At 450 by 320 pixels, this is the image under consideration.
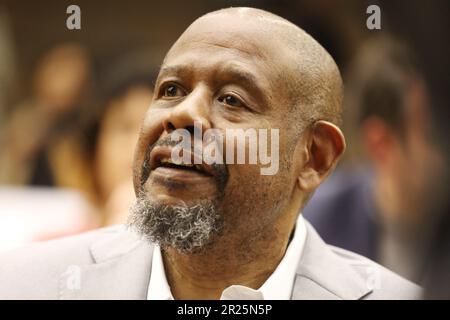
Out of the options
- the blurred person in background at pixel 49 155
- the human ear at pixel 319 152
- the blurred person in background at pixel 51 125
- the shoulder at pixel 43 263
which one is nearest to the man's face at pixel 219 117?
the human ear at pixel 319 152

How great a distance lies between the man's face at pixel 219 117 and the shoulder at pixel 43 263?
0.37 m

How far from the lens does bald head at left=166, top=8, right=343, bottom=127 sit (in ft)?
8.54

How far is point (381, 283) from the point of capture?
274 cm

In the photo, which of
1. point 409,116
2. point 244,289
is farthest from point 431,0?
point 409,116

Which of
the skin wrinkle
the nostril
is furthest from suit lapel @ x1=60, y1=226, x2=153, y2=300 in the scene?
the nostril

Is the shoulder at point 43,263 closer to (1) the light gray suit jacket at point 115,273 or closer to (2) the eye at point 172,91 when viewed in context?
(1) the light gray suit jacket at point 115,273

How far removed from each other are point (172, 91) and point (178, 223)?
18.2 inches

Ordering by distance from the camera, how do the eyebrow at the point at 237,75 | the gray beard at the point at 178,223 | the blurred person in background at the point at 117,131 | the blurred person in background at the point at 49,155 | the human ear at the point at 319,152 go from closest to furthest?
the gray beard at the point at 178,223 < the eyebrow at the point at 237,75 < the human ear at the point at 319,152 < the blurred person in background at the point at 117,131 < the blurred person in background at the point at 49,155

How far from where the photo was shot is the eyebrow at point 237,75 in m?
2.54

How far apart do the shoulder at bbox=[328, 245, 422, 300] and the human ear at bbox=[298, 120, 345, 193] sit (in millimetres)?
318

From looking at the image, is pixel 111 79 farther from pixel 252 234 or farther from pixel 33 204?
pixel 252 234

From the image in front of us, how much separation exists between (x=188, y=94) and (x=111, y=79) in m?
2.12

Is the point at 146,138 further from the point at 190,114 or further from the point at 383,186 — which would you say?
the point at 383,186

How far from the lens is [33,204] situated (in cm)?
502
